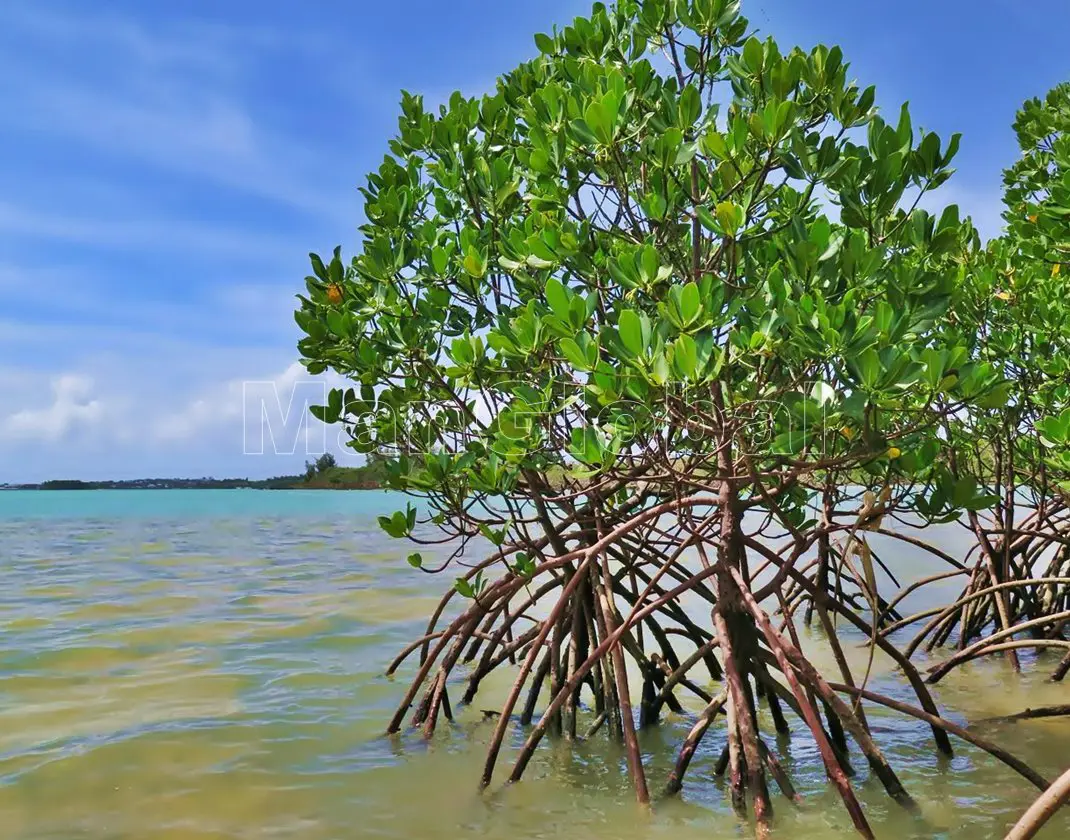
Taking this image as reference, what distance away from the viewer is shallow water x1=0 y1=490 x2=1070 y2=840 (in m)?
3.24

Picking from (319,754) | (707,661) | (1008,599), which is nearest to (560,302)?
(319,754)

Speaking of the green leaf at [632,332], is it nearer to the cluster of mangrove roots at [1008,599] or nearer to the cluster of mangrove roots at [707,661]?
the cluster of mangrove roots at [707,661]

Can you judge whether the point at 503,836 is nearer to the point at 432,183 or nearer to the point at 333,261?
the point at 333,261

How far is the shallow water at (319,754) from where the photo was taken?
10.6ft

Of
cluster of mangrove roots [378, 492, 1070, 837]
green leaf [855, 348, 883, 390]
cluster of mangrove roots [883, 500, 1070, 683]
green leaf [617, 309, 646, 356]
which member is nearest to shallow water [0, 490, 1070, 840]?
cluster of mangrove roots [378, 492, 1070, 837]

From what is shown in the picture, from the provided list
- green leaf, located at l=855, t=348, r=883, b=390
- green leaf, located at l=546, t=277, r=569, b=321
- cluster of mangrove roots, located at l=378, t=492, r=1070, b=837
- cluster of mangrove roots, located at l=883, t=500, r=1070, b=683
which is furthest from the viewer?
cluster of mangrove roots, located at l=883, t=500, r=1070, b=683

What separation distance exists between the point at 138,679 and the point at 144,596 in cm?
381

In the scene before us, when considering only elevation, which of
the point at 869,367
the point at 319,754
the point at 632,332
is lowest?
the point at 319,754

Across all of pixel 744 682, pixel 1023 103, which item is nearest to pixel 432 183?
pixel 744 682

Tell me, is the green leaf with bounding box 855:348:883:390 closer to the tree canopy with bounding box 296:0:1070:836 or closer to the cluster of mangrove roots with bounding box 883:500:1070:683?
the tree canopy with bounding box 296:0:1070:836

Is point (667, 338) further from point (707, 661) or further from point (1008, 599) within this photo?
point (1008, 599)

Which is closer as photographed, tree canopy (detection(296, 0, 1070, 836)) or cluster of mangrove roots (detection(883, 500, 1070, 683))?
tree canopy (detection(296, 0, 1070, 836))

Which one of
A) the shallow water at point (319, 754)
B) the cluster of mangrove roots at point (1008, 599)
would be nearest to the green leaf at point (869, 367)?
the shallow water at point (319, 754)

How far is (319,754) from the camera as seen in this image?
4.09 m
